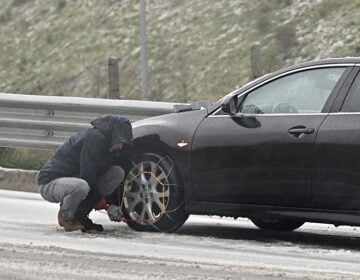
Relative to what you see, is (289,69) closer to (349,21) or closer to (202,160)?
(202,160)

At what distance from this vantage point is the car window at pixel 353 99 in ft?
32.6

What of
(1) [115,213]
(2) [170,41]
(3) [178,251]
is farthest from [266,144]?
(2) [170,41]

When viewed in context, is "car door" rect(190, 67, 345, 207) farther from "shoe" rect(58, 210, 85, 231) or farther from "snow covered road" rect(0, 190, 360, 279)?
"shoe" rect(58, 210, 85, 231)

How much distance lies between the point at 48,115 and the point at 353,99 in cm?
548

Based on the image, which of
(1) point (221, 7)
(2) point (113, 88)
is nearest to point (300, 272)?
(2) point (113, 88)

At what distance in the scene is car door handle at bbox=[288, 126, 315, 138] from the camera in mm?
9977

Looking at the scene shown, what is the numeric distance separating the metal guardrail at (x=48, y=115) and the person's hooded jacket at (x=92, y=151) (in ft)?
10.3

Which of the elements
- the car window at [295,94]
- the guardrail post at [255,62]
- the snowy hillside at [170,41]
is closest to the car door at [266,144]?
the car window at [295,94]

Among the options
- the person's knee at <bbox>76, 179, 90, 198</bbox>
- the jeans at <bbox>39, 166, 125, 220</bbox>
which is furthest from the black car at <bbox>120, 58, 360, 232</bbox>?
the person's knee at <bbox>76, 179, 90, 198</bbox>

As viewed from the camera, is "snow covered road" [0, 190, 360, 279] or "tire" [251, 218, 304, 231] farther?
"tire" [251, 218, 304, 231]

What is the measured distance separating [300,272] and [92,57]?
36.8 metres

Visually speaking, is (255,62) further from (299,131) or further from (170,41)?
(170,41)

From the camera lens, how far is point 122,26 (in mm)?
46781

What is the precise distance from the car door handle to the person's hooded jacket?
1.40 metres
